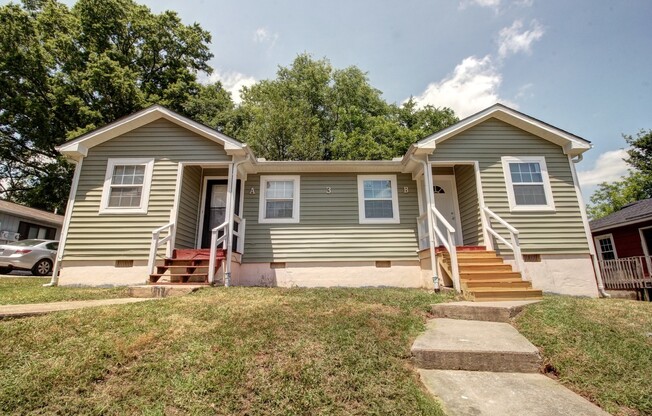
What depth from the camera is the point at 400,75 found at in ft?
41.9

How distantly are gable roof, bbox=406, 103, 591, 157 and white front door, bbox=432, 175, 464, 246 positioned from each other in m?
1.61

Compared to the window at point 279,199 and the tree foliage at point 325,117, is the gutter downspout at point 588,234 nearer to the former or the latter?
the window at point 279,199

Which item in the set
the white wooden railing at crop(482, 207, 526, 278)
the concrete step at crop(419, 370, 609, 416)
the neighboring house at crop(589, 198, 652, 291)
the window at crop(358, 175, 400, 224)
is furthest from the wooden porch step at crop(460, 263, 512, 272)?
the neighboring house at crop(589, 198, 652, 291)

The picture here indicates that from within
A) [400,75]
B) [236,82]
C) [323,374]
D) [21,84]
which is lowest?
[323,374]

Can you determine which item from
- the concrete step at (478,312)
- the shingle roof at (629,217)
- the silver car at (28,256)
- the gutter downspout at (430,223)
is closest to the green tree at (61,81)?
the silver car at (28,256)

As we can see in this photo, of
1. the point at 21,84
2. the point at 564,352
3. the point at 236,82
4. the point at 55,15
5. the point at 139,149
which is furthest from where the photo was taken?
the point at 236,82

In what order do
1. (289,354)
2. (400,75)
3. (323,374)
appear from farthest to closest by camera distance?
(400,75) → (289,354) → (323,374)

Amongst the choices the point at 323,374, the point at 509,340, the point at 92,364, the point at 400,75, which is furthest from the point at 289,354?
the point at 400,75

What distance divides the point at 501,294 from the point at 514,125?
5.08 metres

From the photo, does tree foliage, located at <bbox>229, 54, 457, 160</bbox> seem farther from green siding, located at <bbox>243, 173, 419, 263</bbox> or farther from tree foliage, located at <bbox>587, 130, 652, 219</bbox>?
tree foliage, located at <bbox>587, 130, 652, 219</bbox>

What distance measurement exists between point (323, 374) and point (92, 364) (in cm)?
203

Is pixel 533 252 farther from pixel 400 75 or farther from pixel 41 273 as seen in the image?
pixel 41 273

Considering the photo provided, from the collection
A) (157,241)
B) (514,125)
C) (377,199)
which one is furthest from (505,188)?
(157,241)

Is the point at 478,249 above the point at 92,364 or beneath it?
above
